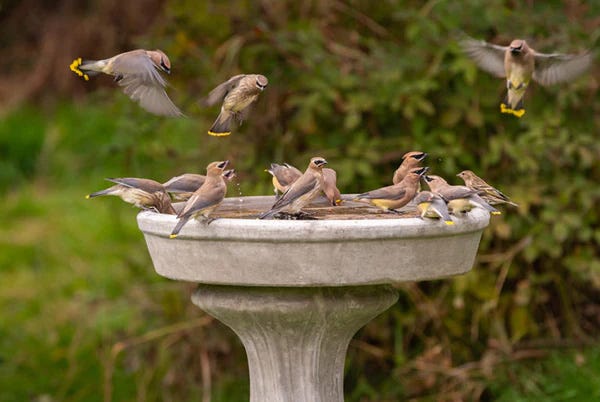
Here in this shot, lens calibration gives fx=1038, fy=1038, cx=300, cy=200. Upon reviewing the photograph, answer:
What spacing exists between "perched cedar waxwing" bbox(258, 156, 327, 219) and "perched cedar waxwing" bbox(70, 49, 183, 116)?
63cm

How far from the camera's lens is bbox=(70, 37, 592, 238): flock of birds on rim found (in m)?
3.67

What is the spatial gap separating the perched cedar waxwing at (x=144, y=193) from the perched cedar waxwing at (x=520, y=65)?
5.43ft

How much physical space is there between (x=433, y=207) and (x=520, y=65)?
4.54 ft

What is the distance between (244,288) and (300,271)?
1.62ft

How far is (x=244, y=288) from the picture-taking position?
3975 millimetres

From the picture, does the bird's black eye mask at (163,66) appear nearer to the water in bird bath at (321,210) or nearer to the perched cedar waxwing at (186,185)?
the perched cedar waxwing at (186,185)

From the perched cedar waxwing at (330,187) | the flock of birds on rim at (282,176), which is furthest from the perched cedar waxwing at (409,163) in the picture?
the perched cedar waxwing at (330,187)

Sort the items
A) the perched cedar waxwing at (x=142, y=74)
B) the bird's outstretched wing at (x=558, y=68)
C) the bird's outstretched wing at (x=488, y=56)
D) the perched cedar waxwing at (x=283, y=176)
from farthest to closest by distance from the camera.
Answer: the bird's outstretched wing at (x=488, y=56) → the bird's outstretched wing at (x=558, y=68) → the perched cedar waxwing at (x=283, y=176) → the perched cedar waxwing at (x=142, y=74)

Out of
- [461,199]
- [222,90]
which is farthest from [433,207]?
[222,90]

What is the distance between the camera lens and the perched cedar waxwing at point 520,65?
4.67m

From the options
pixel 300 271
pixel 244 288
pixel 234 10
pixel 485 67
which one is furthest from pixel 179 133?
pixel 300 271

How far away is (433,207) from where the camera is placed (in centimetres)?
355

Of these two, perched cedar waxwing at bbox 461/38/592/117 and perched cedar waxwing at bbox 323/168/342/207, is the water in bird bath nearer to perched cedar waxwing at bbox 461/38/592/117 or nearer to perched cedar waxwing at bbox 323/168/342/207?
perched cedar waxwing at bbox 323/168/342/207

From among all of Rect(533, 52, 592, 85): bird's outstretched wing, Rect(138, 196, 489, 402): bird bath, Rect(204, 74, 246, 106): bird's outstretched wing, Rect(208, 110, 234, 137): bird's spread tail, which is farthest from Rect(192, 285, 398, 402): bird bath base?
Rect(533, 52, 592, 85): bird's outstretched wing
